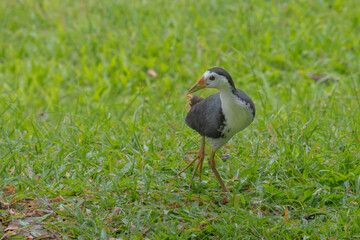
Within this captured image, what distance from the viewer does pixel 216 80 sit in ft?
10.6

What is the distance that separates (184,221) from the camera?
145 inches

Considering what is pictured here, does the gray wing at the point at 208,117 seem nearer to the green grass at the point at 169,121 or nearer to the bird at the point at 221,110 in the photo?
the bird at the point at 221,110

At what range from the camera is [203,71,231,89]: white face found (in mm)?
3236

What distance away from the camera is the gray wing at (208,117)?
3439 millimetres

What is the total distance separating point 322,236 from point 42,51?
550 centimetres

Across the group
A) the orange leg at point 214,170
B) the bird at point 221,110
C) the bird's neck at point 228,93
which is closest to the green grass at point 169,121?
the orange leg at point 214,170

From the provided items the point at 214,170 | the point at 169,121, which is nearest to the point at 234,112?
the point at 214,170

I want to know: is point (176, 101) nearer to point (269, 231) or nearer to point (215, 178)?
point (215, 178)

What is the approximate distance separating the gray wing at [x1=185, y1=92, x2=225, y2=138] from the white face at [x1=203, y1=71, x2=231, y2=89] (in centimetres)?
24

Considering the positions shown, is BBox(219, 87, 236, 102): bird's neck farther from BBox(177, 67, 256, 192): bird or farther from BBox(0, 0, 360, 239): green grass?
BBox(0, 0, 360, 239): green grass

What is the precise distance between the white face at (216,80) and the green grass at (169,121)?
89 centimetres

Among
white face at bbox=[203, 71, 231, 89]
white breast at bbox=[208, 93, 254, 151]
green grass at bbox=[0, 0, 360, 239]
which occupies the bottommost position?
green grass at bbox=[0, 0, 360, 239]

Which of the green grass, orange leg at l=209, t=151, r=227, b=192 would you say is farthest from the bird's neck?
the green grass

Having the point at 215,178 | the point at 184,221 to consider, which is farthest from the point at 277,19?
the point at 184,221
